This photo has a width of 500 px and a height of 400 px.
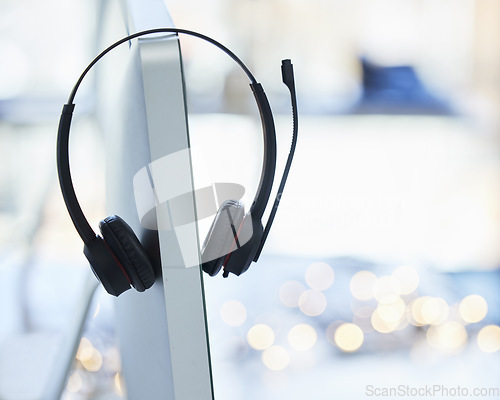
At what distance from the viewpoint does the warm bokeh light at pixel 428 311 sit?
1.57m

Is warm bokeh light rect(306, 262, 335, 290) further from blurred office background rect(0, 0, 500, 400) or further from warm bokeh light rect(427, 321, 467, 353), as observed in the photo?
warm bokeh light rect(427, 321, 467, 353)

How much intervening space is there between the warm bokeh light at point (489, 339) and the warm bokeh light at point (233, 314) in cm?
74

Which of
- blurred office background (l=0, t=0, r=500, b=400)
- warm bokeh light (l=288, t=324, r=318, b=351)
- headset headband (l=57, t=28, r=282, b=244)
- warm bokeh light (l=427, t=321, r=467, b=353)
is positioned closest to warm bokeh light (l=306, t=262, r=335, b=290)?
blurred office background (l=0, t=0, r=500, b=400)

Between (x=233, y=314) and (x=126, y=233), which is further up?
(x=126, y=233)

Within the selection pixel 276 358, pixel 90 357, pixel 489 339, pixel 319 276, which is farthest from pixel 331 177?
pixel 90 357

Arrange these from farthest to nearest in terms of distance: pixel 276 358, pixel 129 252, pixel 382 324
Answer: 1. pixel 382 324
2. pixel 276 358
3. pixel 129 252

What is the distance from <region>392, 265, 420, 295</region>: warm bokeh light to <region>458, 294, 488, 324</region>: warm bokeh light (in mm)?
160

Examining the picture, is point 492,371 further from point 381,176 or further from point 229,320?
point 229,320

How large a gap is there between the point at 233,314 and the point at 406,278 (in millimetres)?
596

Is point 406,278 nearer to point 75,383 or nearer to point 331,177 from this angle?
point 331,177

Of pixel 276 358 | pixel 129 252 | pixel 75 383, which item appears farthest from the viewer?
pixel 276 358

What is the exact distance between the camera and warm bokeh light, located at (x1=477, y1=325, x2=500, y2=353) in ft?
4.92

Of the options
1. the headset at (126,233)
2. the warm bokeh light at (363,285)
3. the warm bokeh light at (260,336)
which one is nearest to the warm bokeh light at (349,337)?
the warm bokeh light at (363,285)

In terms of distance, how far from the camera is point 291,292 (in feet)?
5.24
